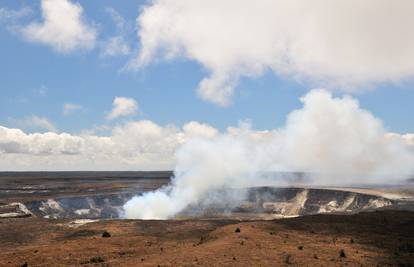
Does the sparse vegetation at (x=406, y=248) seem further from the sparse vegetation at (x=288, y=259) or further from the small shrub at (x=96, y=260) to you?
the small shrub at (x=96, y=260)

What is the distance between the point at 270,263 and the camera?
32438 mm

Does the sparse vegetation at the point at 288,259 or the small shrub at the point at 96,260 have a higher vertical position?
the sparse vegetation at the point at 288,259

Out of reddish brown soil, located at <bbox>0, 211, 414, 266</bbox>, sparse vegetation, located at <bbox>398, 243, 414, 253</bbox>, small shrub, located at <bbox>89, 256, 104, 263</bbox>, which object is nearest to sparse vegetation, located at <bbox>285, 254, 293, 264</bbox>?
reddish brown soil, located at <bbox>0, 211, 414, 266</bbox>

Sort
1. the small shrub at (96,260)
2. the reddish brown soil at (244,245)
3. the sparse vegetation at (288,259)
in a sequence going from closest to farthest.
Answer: the sparse vegetation at (288,259) → the reddish brown soil at (244,245) → the small shrub at (96,260)

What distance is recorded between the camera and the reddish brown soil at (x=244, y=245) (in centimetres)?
3409

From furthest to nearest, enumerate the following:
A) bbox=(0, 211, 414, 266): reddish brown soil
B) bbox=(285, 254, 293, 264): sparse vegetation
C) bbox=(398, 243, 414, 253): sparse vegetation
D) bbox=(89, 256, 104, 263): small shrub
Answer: bbox=(398, 243, 414, 253): sparse vegetation, bbox=(89, 256, 104, 263): small shrub, bbox=(0, 211, 414, 266): reddish brown soil, bbox=(285, 254, 293, 264): sparse vegetation

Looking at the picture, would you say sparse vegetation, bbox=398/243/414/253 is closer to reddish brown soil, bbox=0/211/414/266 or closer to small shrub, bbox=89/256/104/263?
reddish brown soil, bbox=0/211/414/266

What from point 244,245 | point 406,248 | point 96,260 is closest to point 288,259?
point 244,245

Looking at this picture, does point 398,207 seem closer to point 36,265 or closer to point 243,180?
point 36,265

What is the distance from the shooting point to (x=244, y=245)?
39844 millimetres

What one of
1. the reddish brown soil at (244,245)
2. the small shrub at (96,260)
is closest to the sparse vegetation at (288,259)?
the reddish brown soil at (244,245)

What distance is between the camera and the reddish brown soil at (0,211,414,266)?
34.1 meters

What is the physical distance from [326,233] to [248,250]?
47.5ft

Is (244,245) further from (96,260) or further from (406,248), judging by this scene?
(406,248)
